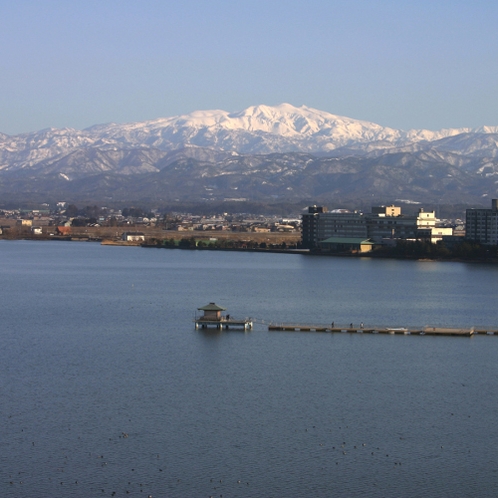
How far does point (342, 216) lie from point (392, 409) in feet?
89.8

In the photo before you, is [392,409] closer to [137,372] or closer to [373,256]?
[137,372]

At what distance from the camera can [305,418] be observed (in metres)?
9.38

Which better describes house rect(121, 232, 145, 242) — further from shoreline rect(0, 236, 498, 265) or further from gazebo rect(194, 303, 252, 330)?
gazebo rect(194, 303, 252, 330)

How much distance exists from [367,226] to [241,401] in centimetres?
2700

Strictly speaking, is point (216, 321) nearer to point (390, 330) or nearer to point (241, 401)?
point (390, 330)

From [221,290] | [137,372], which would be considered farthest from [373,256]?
[137,372]

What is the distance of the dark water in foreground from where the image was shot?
7852 millimetres

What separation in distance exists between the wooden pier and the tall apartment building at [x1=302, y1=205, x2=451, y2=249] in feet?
66.6

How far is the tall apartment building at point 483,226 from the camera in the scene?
33031mm

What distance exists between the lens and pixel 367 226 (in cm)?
3656

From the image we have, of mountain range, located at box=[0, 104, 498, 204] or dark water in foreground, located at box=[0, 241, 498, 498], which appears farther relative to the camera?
mountain range, located at box=[0, 104, 498, 204]

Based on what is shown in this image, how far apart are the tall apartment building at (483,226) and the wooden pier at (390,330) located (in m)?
18.6

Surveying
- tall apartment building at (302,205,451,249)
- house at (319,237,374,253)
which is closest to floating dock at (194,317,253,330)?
house at (319,237,374,253)

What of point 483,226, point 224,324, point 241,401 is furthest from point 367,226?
point 241,401
